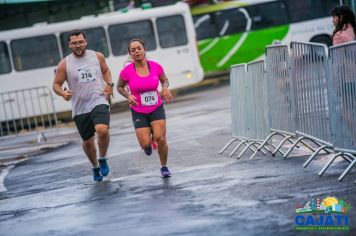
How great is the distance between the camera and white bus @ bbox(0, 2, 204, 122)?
28875mm

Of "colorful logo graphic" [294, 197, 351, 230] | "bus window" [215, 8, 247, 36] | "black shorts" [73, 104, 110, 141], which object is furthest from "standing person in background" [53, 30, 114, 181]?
"bus window" [215, 8, 247, 36]

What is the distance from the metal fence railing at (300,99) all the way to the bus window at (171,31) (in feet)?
55.0

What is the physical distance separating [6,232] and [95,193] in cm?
226

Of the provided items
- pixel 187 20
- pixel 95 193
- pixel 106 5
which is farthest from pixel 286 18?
pixel 95 193

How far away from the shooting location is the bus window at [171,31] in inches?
1196

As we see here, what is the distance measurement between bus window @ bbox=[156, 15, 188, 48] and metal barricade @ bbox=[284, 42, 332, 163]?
19.5 meters

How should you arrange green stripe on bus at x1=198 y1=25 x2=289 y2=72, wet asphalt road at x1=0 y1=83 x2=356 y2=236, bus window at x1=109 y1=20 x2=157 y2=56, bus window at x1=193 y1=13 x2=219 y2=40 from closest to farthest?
1. wet asphalt road at x1=0 y1=83 x2=356 y2=236
2. bus window at x1=109 y1=20 x2=157 y2=56
3. green stripe on bus at x1=198 y1=25 x2=289 y2=72
4. bus window at x1=193 y1=13 x2=219 y2=40

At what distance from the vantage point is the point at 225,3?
35.1 metres

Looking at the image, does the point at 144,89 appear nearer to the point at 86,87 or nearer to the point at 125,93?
the point at 125,93

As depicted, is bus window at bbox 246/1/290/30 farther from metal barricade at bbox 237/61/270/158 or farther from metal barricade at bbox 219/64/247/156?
metal barricade at bbox 237/61/270/158

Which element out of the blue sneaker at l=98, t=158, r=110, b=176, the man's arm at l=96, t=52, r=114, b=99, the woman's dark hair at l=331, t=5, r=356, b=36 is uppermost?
the woman's dark hair at l=331, t=5, r=356, b=36

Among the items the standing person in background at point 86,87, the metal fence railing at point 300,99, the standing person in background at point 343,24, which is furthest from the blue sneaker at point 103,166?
the standing person in background at point 343,24

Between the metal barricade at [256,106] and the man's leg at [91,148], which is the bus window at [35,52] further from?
the man's leg at [91,148]

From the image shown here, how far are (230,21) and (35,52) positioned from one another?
8838 millimetres
